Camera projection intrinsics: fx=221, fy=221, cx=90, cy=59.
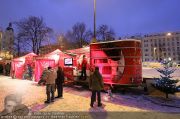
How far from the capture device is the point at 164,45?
121938 millimetres

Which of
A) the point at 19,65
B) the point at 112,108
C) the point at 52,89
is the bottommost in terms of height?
the point at 112,108

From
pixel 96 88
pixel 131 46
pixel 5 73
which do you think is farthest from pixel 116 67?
pixel 5 73

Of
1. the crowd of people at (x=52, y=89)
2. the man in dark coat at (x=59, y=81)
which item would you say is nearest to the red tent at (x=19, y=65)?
the man in dark coat at (x=59, y=81)

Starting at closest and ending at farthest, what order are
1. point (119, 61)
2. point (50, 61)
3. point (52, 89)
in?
point (52, 89)
point (119, 61)
point (50, 61)

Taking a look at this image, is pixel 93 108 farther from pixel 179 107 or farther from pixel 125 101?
pixel 179 107

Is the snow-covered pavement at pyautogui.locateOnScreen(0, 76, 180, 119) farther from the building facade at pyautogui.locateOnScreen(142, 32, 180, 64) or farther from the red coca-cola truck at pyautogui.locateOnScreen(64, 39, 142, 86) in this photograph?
the building facade at pyautogui.locateOnScreen(142, 32, 180, 64)

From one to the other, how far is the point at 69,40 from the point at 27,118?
1861 inches

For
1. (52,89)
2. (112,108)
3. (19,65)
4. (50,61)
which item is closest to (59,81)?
(52,89)

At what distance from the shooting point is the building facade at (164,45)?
4665 inches

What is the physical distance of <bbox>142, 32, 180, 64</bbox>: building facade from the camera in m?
118

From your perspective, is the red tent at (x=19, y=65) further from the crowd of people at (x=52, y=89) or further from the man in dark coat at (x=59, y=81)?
the crowd of people at (x=52, y=89)

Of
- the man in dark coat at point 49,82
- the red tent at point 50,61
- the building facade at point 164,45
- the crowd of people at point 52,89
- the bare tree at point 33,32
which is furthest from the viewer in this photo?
the building facade at point 164,45

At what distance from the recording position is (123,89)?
14891mm

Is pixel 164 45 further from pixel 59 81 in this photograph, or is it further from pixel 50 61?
pixel 59 81
